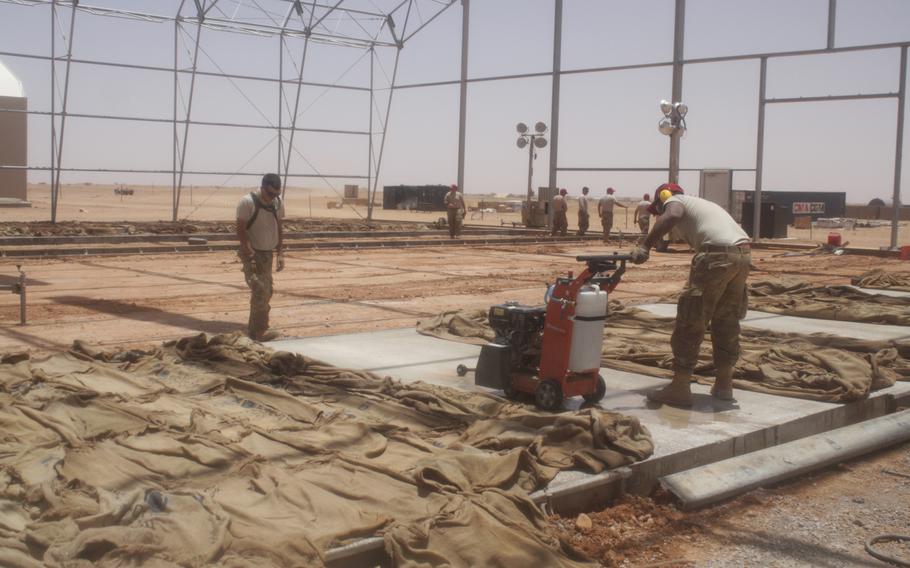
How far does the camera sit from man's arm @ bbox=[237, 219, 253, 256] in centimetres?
952

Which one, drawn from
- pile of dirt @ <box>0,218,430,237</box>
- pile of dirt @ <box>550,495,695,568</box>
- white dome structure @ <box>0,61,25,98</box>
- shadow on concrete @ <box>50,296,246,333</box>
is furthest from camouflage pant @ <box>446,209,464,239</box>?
white dome structure @ <box>0,61,25,98</box>

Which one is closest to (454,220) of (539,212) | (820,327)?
(539,212)

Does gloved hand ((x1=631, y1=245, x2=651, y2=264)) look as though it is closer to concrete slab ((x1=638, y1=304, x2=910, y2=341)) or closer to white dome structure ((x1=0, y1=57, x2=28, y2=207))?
concrete slab ((x1=638, y1=304, x2=910, y2=341))

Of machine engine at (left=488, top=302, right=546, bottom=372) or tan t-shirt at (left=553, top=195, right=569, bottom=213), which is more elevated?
tan t-shirt at (left=553, top=195, right=569, bottom=213)

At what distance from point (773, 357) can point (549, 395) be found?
2902 millimetres

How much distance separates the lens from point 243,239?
31.2ft

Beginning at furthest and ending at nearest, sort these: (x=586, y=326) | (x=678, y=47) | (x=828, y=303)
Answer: (x=678, y=47) < (x=828, y=303) < (x=586, y=326)

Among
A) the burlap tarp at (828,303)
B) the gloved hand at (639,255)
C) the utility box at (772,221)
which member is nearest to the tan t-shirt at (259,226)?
the gloved hand at (639,255)

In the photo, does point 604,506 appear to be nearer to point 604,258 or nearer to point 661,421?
point 661,421

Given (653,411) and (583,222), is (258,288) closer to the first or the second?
(653,411)

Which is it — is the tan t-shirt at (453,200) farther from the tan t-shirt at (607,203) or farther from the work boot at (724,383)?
the work boot at (724,383)

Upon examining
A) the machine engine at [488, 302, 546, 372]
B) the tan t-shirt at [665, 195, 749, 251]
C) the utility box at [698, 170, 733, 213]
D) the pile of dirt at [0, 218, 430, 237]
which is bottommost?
the machine engine at [488, 302, 546, 372]

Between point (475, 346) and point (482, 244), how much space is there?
18.2 metres

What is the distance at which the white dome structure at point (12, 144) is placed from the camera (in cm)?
4481
